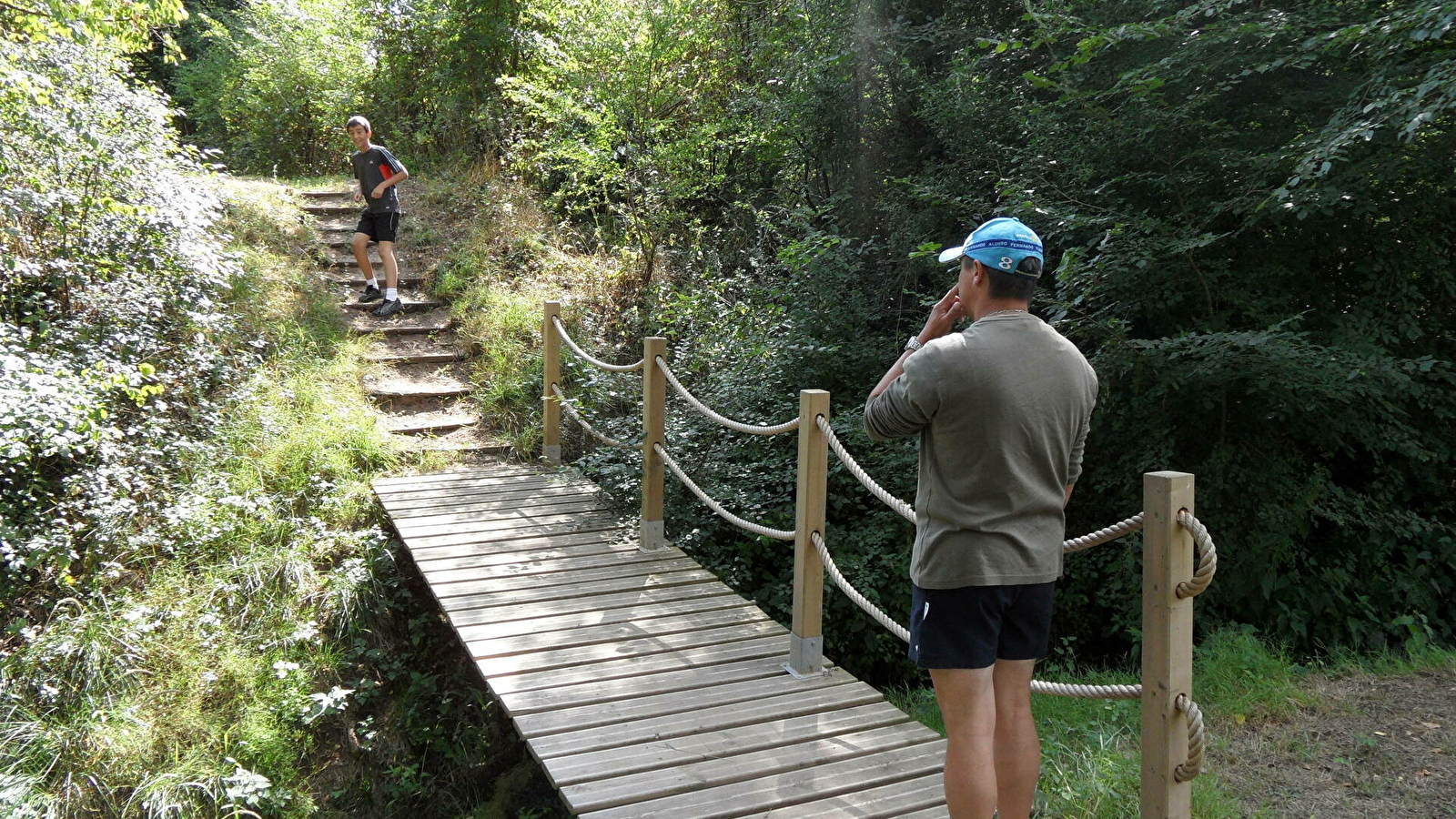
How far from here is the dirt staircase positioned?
7859mm

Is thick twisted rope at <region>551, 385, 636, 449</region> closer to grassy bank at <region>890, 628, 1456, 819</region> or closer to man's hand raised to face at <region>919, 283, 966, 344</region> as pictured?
grassy bank at <region>890, 628, 1456, 819</region>

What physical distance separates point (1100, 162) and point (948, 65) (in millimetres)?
1905

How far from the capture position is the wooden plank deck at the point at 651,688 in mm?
3266

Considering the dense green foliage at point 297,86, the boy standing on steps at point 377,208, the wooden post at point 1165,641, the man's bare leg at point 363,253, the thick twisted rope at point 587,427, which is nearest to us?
the wooden post at point 1165,641

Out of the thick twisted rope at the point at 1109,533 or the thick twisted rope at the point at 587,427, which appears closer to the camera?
the thick twisted rope at the point at 1109,533

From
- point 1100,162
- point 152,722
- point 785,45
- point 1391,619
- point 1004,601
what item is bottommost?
point 152,722

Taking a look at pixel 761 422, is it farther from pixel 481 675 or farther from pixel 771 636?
pixel 481 675

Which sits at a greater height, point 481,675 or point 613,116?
point 613,116

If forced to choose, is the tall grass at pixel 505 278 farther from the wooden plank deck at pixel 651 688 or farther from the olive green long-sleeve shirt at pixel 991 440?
the olive green long-sleeve shirt at pixel 991 440

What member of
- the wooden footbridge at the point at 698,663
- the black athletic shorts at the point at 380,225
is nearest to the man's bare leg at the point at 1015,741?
the wooden footbridge at the point at 698,663

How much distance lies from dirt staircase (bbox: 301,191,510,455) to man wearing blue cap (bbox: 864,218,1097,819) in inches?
226

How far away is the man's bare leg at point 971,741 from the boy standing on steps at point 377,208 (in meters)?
7.83

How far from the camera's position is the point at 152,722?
5000 mm

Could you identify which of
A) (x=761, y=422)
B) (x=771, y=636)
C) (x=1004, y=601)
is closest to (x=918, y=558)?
(x=1004, y=601)
